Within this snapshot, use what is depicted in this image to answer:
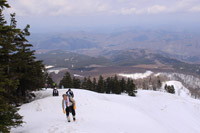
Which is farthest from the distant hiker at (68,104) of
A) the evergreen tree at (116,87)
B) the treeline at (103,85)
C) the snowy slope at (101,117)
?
the evergreen tree at (116,87)

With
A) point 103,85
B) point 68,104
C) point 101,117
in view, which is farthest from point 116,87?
point 68,104

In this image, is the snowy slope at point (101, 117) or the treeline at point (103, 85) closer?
the snowy slope at point (101, 117)

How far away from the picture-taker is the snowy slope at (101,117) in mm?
13469

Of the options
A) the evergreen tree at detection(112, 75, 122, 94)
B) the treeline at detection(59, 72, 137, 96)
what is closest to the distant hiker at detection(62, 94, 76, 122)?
the treeline at detection(59, 72, 137, 96)

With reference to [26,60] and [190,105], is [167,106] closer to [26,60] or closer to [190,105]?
[190,105]

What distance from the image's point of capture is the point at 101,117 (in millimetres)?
18172

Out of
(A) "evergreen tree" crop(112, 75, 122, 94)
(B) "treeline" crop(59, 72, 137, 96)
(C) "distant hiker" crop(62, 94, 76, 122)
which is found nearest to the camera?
(C) "distant hiker" crop(62, 94, 76, 122)

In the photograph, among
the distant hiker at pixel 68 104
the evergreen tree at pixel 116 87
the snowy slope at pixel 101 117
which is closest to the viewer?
the snowy slope at pixel 101 117

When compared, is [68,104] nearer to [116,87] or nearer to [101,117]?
[101,117]

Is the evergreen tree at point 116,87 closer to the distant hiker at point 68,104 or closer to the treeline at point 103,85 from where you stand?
the treeline at point 103,85

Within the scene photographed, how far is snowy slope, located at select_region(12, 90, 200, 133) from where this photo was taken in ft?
44.2

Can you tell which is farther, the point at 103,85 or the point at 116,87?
the point at 103,85

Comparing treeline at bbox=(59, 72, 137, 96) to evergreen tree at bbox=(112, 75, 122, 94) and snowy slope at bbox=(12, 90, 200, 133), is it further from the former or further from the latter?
snowy slope at bbox=(12, 90, 200, 133)

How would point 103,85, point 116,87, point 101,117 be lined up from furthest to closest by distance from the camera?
point 103,85 → point 116,87 → point 101,117
